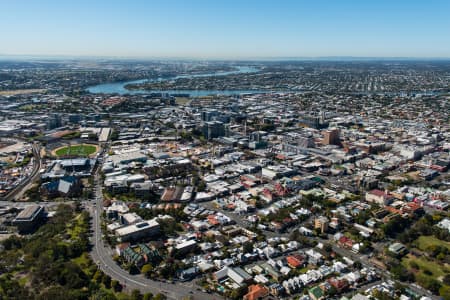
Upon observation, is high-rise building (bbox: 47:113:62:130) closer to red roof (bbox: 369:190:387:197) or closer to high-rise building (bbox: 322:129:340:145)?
high-rise building (bbox: 322:129:340:145)

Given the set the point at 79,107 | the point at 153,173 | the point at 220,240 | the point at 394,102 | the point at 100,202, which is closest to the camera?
the point at 220,240

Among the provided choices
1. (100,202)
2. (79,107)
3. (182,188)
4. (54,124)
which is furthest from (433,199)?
(79,107)

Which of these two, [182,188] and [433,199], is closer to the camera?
[433,199]

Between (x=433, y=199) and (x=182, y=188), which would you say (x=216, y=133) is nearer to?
(x=182, y=188)

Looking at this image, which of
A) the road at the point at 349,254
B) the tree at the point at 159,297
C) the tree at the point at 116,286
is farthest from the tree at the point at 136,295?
the road at the point at 349,254

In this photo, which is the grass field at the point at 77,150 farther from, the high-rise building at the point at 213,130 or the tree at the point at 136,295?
the tree at the point at 136,295
